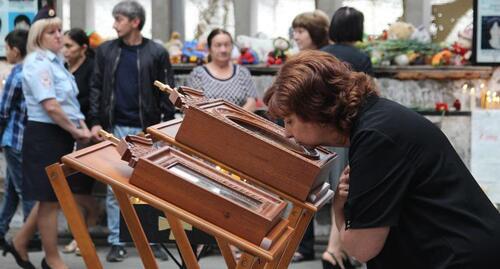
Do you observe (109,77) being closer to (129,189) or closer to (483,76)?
(483,76)

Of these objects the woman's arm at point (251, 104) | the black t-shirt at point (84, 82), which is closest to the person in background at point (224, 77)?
the woman's arm at point (251, 104)

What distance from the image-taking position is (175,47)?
27.6 feet

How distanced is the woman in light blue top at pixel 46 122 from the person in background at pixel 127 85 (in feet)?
1.98

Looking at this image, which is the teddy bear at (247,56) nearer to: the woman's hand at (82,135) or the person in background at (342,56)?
the person in background at (342,56)

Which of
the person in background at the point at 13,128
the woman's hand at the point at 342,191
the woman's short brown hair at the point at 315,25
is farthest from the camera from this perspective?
the woman's short brown hair at the point at 315,25

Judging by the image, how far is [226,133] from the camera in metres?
3.43

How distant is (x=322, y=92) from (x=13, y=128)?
4.34m

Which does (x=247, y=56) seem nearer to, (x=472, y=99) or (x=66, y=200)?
(x=472, y=99)

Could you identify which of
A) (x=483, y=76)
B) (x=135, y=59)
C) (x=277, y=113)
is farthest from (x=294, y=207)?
(x=483, y=76)

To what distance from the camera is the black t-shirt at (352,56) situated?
6.41 meters

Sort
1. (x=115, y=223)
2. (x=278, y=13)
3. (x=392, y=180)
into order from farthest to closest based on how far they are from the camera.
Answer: (x=278, y=13) → (x=115, y=223) → (x=392, y=180)

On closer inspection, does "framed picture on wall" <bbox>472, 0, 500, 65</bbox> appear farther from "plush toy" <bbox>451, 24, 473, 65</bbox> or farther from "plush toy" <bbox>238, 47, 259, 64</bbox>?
"plush toy" <bbox>238, 47, 259, 64</bbox>

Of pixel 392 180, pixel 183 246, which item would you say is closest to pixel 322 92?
pixel 392 180

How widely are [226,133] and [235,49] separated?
15.9 ft
